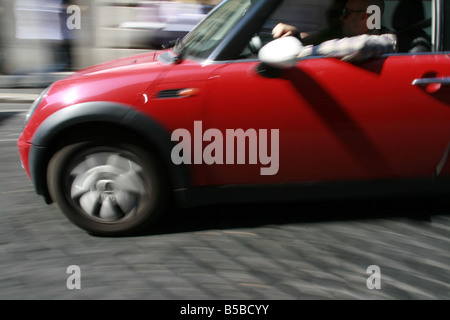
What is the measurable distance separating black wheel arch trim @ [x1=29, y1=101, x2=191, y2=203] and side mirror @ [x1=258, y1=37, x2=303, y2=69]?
0.70 meters

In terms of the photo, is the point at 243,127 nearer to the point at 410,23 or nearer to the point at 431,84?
the point at 431,84

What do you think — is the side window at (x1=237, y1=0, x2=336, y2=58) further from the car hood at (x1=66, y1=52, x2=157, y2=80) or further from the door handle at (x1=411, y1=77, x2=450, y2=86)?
the car hood at (x1=66, y1=52, x2=157, y2=80)

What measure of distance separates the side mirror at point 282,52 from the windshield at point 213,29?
1.24 feet

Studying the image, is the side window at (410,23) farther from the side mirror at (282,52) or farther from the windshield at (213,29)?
the windshield at (213,29)

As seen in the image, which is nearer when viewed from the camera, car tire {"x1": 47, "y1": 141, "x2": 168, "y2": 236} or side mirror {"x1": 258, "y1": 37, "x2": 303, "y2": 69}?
side mirror {"x1": 258, "y1": 37, "x2": 303, "y2": 69}

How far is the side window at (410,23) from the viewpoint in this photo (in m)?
3.68

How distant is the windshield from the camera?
3.62m

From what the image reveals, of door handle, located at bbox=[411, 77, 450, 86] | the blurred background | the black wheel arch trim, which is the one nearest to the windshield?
the black wheel arch trim

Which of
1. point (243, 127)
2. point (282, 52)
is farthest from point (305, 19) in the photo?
point (243, 127)

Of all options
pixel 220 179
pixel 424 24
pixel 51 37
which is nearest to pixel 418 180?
pixel 424 24

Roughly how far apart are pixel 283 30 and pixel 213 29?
46 cm

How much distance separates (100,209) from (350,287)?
59.6 inches

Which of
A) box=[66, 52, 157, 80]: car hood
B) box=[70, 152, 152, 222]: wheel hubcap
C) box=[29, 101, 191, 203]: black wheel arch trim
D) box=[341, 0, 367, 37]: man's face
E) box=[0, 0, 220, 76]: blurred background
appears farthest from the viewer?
box=[0, 0, 220, 76]: blurred background

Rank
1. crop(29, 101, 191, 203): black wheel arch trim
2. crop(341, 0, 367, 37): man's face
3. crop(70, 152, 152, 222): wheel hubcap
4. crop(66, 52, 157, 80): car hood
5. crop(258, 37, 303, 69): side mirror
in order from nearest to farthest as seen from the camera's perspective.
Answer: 1. crop(258, 37, 303, 69): side mirror
2. crop(29, 101, 191, 203): black wheel arch trim
3. crop(70, 152, 152, 222): wheel hubcap
4. crop(341, 0, 367, 37): man's face
5. crop(66, 52, 157, 80): car hood
